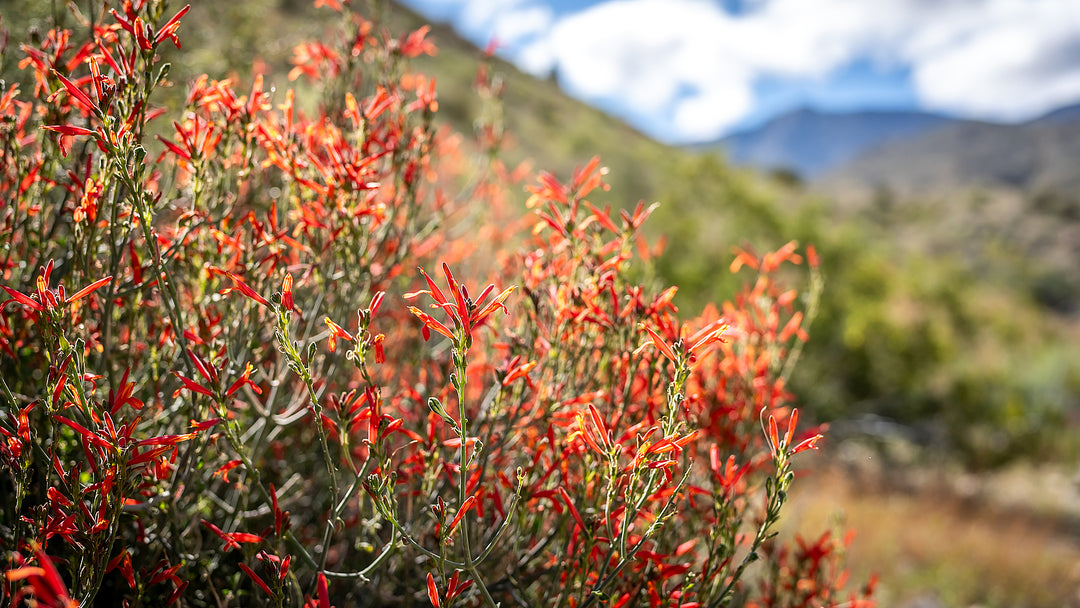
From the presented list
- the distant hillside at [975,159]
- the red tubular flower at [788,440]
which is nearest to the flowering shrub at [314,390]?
the red tubular flower at [788,440]

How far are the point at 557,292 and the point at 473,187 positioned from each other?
1.30 metres

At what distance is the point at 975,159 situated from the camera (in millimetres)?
117250

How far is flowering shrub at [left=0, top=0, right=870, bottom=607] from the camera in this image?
1.10m

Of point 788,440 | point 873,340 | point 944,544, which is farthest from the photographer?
point 873,340

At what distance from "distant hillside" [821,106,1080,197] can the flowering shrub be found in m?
90.3

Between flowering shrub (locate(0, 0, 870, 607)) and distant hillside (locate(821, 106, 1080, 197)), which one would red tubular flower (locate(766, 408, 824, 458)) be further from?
distant hillside (locate(821, 106, 1080, 197))

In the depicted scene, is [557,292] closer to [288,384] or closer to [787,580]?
[288,384]

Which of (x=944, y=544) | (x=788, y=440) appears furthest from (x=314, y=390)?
(x=944, y=544)

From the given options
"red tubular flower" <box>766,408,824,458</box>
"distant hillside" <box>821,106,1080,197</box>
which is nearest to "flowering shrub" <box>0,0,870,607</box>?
"red tubular flower" <box>766,408,824,458</box>

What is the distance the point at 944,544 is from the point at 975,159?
448 ft

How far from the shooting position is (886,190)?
53250mm

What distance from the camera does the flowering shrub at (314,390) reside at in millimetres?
1098

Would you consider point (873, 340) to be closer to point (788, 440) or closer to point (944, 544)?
point (944, 544)

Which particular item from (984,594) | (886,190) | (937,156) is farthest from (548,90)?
(937,156)
